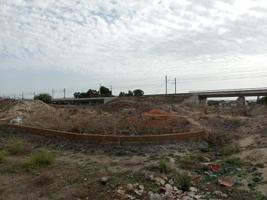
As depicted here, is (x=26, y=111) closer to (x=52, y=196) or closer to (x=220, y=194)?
(x=52, y=196)

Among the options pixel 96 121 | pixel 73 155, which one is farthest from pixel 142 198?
pixel 96 121

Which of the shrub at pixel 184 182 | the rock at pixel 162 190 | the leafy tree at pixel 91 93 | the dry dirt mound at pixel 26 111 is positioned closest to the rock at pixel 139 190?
the rock at pixel 162 190

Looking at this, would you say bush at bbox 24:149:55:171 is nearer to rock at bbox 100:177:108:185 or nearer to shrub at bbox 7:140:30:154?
rock at bbox 100:177:108:185

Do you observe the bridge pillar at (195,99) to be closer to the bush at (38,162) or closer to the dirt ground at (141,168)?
the dirt ground at (141,168)

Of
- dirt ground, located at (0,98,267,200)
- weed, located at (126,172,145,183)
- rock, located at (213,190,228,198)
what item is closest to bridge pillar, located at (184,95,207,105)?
dirt ground, located at (0,98,267,200)

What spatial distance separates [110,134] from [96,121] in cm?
209

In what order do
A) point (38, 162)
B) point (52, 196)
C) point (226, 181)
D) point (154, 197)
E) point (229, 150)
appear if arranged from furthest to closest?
point (229, 150)
point (38, 162)
point (226, 181)
point (52, 196)
point (154, 197)

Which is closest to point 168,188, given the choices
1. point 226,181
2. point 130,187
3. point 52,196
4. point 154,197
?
point 154,197

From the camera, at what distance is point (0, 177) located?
10.2m

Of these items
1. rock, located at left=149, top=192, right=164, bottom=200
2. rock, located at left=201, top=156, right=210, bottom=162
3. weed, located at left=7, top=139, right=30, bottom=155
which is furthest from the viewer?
weed, located at left=7, top=139, right=30, bottom=155

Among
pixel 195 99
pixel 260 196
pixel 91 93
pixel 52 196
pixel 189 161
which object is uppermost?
pixel 91 93

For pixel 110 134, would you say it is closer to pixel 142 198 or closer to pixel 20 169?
pixel 20 169

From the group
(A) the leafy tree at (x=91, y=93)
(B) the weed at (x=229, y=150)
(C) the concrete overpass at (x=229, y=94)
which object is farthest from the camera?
(A) the leafy tree at (x=91, y=93)

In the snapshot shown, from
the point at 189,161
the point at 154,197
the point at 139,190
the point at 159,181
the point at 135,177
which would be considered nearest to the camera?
the point at 154,197
